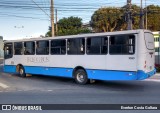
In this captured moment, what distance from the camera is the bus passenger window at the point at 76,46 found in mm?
15867

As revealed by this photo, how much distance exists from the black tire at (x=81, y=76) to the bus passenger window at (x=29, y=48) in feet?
14.0

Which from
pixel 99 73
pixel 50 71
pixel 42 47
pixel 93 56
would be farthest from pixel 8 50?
pixel 99 73

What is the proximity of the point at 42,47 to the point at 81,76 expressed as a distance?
3724mm

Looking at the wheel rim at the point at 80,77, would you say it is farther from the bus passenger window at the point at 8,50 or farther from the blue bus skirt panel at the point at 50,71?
the bus passenger window at the point at 8,50

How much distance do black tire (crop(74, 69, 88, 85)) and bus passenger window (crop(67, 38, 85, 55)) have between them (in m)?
1.00

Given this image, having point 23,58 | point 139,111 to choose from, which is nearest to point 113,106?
point 139,111

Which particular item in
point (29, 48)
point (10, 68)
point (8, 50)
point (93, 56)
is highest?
point (29, 48)

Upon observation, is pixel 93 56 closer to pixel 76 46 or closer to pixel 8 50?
pixel 76 46

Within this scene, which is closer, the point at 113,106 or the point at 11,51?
the point at 113,106

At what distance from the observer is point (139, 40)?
44.0ft

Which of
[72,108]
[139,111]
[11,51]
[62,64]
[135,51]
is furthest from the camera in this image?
[11,51]

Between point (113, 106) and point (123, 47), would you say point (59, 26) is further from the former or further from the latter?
point (113, 106)

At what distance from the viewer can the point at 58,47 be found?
17234 mm

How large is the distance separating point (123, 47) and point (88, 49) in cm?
227
